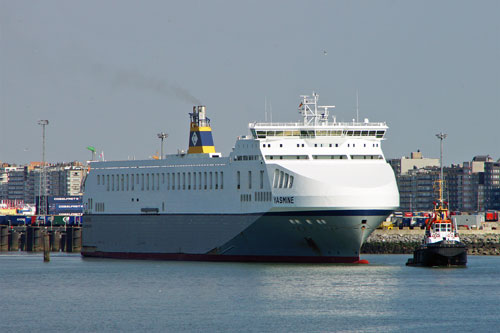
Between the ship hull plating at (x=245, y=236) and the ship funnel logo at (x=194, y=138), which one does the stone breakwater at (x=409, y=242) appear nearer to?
the ship funnel logo at (x=194, y=138)

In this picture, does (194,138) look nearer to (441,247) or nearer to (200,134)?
(200,134)

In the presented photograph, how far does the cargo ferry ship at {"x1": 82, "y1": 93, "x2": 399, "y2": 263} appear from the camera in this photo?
7400 cm

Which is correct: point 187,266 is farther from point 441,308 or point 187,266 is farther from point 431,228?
point 441,308

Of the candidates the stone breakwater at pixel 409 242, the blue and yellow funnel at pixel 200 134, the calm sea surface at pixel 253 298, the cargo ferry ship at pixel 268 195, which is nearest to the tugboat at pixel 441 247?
the calm sea surface at pixel 253 298

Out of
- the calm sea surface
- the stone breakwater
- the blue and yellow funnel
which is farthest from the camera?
the stone breakwater

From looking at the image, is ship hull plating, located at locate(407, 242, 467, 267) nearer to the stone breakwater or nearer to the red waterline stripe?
the red waterline stripe

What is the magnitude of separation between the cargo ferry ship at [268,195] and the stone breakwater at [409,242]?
24205 millimetres

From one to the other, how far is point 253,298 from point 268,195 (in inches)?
709

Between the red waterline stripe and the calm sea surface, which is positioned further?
the red waterline stripe

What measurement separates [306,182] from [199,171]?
1263cm

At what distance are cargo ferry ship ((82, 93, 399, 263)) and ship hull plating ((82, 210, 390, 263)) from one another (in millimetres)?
68

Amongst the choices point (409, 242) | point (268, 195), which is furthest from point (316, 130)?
point (409, 242)

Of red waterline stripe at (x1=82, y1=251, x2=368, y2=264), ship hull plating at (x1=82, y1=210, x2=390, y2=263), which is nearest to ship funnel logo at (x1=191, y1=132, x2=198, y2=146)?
ship hull plating at (x1=82, y1=210, x2=390, y2=263)

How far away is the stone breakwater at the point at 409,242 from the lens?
104806mm
